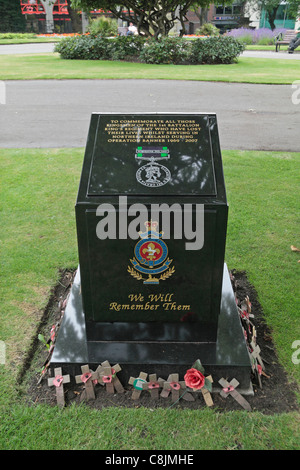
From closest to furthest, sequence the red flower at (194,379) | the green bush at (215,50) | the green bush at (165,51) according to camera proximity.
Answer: the red flower at (194,379) → the green bush at (165,51) → the green bush at (215,50)

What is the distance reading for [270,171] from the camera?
6.38 meters

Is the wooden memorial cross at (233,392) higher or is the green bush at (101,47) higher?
the green bush at (101,47)

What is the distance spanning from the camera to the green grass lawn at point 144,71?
1409cm

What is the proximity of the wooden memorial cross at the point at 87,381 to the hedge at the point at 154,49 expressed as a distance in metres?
17.3

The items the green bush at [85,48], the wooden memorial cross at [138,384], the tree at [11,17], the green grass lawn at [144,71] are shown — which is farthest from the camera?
the tree at [11,17]

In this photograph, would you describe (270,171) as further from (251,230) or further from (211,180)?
(211,180)

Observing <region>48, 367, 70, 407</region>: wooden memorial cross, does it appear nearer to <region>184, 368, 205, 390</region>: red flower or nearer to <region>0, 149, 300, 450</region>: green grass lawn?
<region>0, 149, 300, 450</region>: green grass lawn

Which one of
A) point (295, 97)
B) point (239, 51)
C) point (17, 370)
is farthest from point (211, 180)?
point (239, 51)

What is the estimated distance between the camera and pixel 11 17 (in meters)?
42.8

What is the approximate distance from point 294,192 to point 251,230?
1.35 meters

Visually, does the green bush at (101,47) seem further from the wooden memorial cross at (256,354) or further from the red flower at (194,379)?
the red flower at (194,379)

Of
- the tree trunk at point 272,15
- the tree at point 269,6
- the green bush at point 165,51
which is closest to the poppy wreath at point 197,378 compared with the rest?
the green bush at point 165,51

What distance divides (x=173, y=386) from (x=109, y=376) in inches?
16.7

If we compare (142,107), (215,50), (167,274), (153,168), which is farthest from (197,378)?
(215,50)
